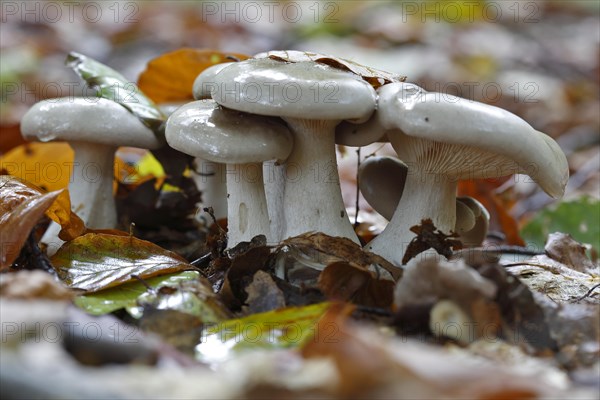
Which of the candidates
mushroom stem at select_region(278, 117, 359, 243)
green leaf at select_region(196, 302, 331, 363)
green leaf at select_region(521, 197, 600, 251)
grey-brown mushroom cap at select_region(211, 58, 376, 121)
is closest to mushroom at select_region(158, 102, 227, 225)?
mushroom stem at select_region(278, 117, 359, 243)

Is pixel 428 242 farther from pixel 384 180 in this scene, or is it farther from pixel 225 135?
pixel 225 135

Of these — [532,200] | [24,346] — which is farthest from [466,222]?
[532,200]

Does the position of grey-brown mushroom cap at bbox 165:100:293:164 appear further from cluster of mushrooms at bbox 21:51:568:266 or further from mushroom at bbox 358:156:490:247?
mushroom at bbox 358:156:490:247

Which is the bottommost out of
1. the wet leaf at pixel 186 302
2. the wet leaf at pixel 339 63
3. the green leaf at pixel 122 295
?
the green leaf at pixel 122 295

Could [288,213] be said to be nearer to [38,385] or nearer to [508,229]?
[38,385]

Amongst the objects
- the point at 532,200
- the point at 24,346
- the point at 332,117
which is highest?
the point at 332,117

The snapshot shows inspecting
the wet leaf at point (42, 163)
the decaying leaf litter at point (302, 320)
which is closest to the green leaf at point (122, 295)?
the decaying leaf litter at point (302, 320)

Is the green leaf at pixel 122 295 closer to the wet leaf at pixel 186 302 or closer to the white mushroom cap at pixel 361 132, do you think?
the wet leaf at pixel 186 302
